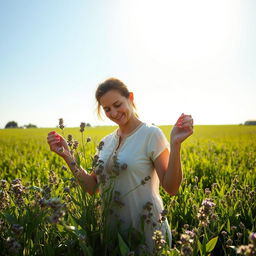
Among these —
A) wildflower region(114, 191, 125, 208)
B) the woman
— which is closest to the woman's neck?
the woman

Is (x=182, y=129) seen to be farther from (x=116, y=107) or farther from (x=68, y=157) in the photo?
(x=68, y=157)

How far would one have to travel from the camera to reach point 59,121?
2086mm

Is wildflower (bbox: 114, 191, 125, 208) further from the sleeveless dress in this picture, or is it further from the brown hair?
the brown hair

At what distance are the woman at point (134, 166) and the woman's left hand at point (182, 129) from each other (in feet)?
0.46

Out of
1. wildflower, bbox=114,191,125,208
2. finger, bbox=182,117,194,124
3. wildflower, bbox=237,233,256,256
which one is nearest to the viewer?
wildflower, bbox=237,233,256,256

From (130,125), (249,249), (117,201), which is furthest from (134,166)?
(249,249)

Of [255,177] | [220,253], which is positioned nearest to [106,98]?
[220,253]

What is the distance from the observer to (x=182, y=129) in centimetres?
206

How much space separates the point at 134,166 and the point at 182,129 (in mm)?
601

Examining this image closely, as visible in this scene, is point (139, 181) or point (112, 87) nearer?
point (139, 181)

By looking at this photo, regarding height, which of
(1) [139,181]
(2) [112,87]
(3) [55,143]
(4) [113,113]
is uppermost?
(2) [112,87]

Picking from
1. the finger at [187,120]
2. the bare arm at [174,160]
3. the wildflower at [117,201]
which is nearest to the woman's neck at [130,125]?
the bare arm at [174,160]

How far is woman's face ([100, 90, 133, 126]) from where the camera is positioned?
8.43 ft

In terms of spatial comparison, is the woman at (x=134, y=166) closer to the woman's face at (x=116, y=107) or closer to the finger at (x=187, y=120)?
the woman's face at (x=116, y=107)
